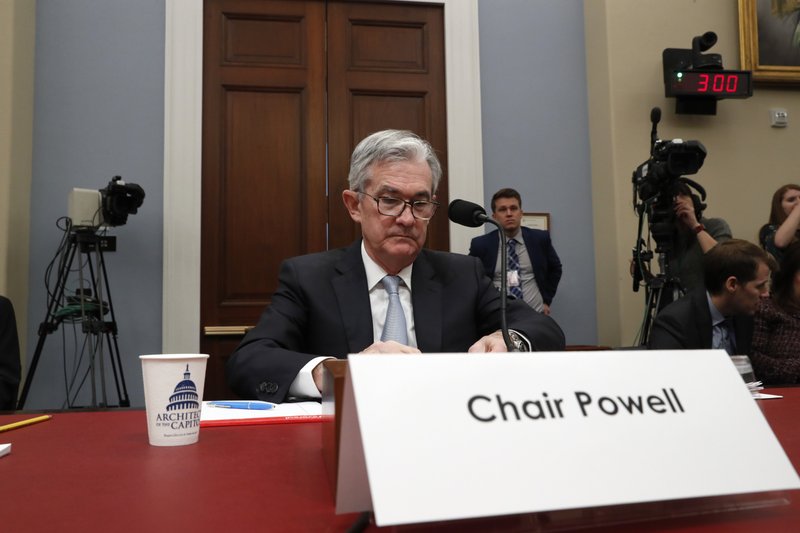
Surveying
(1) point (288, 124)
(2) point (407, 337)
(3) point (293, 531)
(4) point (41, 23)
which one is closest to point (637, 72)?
(1) point (288, 124)

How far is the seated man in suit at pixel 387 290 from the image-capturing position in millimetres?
1670

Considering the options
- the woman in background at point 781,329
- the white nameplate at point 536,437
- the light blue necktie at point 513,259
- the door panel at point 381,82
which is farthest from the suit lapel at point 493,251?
the white nameplate at point 536,437

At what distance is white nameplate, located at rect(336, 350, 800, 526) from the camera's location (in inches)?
16.8

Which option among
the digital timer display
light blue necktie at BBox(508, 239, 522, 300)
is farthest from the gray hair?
the digital timer display

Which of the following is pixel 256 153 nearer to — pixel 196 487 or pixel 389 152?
pixel 389 152

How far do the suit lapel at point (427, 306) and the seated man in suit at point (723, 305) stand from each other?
3.73ft

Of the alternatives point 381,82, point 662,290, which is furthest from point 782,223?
point 381,82

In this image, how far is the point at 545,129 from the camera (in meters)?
4.18

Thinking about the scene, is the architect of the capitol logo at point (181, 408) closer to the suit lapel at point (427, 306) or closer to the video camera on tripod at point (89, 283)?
the suit lapel at point (427, 306)

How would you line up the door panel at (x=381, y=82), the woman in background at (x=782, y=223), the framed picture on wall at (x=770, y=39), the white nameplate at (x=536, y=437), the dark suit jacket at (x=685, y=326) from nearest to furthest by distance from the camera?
the white nameplate at (x=536, y=437) < the dark suit jacket at (x=685, y=326) < the woman in background at (x=782, y=223) < the door panel at (x=381, y=82) < the framed picture on wall at (x=770, y=39)

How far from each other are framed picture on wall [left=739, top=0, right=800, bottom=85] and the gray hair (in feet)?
10.7

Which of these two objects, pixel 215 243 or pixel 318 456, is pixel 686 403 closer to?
pixel 318 456

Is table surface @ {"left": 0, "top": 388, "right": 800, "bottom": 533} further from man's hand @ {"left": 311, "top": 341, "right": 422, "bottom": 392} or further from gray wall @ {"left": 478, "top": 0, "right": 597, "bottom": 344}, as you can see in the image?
gray wall @ {"left": 478, "top": 0, "right": 597, "bottom": 344}

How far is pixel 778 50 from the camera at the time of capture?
13.6 feet
